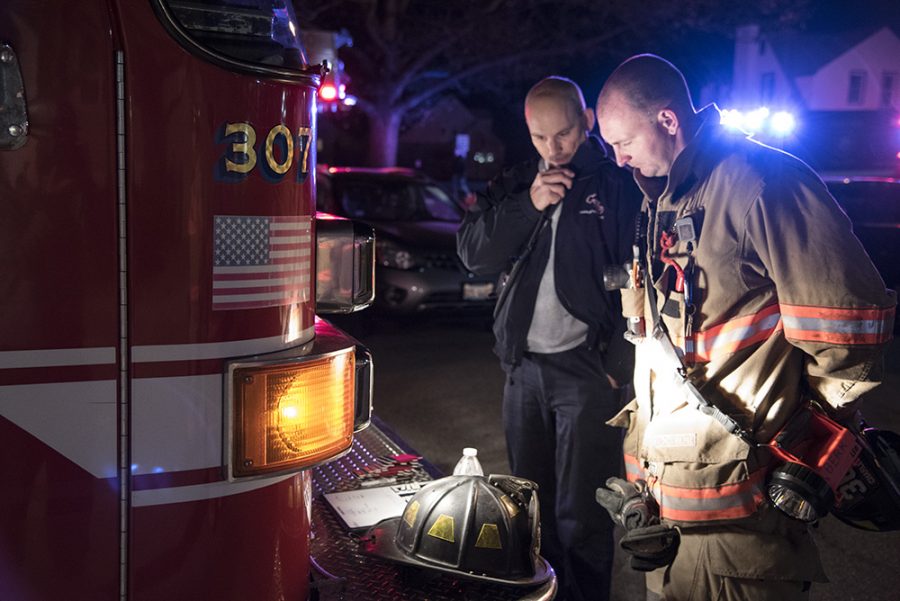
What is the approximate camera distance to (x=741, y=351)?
7.95 ft

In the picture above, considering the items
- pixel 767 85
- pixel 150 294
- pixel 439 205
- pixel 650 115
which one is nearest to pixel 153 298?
pixel 150 294

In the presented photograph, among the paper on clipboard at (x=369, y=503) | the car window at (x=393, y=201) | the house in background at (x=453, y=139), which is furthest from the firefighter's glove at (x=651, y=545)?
the house in background at (x=453, y=139)

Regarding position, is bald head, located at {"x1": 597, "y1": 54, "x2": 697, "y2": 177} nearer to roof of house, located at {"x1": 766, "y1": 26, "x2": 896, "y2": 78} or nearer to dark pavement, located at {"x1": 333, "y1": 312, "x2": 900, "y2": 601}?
dark pavement, located at {"x1": 333, "y1": 312, "x2": 900, "y2": 601}

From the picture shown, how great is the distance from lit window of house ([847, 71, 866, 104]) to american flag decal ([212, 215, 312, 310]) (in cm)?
4087

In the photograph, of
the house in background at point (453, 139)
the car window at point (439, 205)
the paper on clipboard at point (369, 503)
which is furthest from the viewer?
the house in background at point (453, 139)

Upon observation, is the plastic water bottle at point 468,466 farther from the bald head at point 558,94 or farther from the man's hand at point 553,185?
the bald head at point 558,94

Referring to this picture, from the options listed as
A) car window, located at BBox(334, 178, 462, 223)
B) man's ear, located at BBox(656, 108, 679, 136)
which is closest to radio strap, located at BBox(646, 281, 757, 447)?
man's ear, located at BBox(656, 108, 679, 136)

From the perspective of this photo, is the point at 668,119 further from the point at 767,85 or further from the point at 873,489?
the point at 767,85

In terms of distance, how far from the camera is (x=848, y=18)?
40.6 m

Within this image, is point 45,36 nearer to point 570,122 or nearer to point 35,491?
point 35,491

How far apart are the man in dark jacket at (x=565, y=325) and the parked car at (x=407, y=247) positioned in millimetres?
5474

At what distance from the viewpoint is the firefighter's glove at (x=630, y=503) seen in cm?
255

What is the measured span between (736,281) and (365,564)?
1192 millimetres

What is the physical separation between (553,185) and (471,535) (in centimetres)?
153
